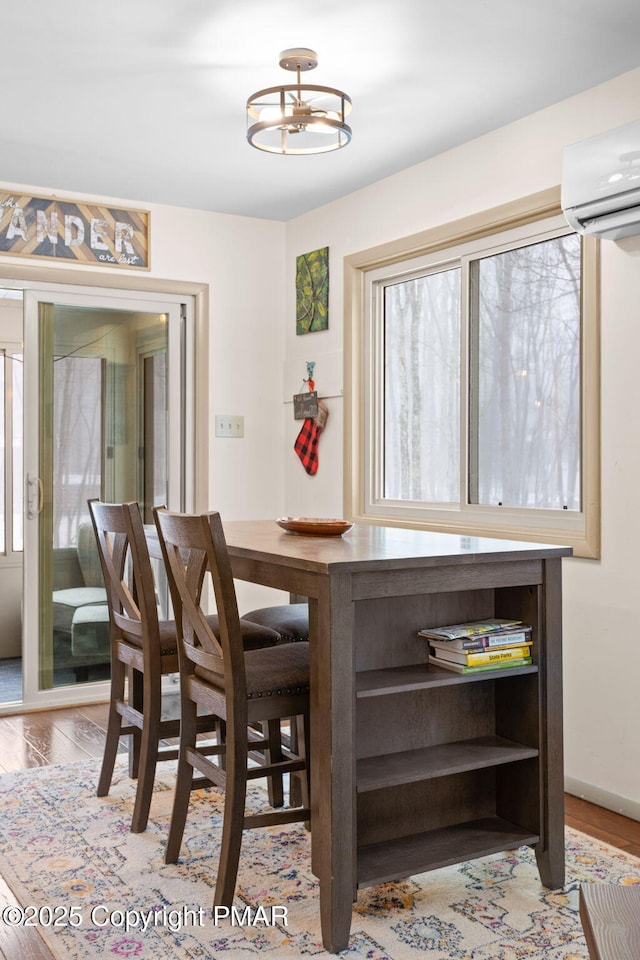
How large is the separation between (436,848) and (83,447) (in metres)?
A: 2.80

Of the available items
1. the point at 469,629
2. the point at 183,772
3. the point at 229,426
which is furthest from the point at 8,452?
the point at 469,629

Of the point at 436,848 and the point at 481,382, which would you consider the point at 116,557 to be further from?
the point at 481,382

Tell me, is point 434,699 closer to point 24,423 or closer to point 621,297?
point 621,297

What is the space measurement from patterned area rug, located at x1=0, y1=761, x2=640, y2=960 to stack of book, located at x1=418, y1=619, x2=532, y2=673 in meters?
0.61

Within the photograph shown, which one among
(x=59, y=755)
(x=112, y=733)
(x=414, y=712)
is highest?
(x=414, y=712)

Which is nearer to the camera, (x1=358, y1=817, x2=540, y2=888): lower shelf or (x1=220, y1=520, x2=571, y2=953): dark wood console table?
(x1=220, y1=520, x2=571, y2=953): dark wood console table

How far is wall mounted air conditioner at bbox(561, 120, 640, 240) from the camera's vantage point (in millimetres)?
2631

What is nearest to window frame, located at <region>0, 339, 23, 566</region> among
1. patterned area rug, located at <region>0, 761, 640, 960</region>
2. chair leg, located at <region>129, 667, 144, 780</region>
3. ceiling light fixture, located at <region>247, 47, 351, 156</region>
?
chair leg, located at <region>129, 667, 144, 780</region>

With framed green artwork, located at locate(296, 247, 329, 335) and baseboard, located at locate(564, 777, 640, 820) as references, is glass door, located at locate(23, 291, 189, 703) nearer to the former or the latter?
framed green artwork, located at locate(296, 247, 329, 335)

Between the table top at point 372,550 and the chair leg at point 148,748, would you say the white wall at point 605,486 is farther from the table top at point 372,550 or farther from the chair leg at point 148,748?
the chair leg at point 148,748

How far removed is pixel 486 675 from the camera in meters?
2.27

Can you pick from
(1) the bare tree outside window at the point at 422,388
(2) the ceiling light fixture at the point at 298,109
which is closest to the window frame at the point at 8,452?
(1) the bare tree outside window at the point at 422,388

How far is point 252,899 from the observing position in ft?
7.55

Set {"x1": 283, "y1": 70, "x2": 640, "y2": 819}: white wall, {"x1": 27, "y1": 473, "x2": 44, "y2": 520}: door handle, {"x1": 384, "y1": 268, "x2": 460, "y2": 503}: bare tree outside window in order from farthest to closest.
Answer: {"x1": 27, "y1": 473, "x2": 44, "y2": 520}: door handle < {"x1": 384, "y1": 268, "x2": 460, "y2": 503}: bare tree outside window < {"x1": 283, "y1": 70, "x2": 640, "y2": 819}: white wall
